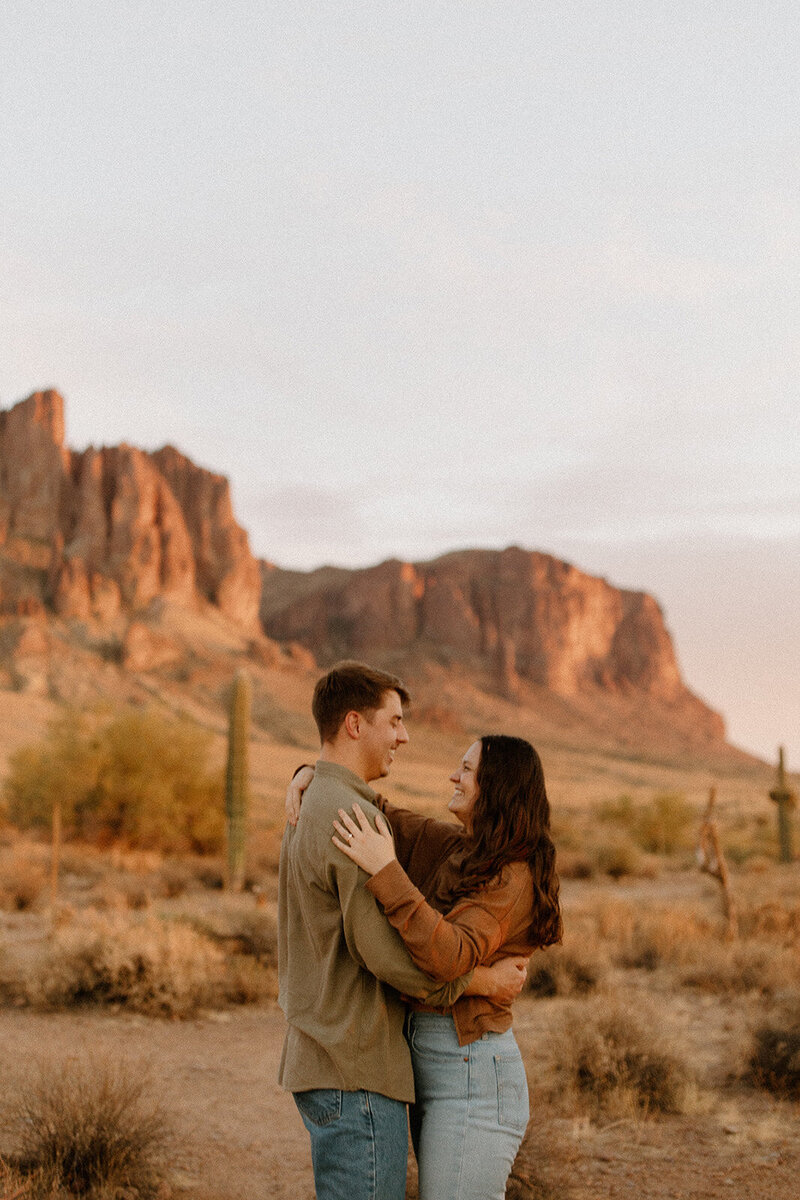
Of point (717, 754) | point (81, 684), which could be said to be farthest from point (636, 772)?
point (81, 684)

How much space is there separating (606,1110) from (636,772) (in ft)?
243

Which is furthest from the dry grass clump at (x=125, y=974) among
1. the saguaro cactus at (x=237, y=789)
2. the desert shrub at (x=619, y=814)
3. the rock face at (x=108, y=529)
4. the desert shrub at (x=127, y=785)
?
the rock face at (x=108, y=529)

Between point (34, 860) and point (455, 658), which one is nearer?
point (34, 860)

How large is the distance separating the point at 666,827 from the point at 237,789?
1763cm

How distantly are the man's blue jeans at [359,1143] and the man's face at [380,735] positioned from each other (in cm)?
85

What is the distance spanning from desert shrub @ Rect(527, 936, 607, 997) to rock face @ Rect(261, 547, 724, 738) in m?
93.8

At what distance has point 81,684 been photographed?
62000 mm

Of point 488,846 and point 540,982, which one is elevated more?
point 488,846

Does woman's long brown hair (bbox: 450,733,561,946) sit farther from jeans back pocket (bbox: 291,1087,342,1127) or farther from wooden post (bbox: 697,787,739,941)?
wooden post (bbox: 697,787,739,941)

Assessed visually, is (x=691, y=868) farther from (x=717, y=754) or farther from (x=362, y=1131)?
(x=717, y=754)

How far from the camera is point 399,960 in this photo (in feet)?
8.28

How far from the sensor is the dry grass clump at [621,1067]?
6539 millimetres

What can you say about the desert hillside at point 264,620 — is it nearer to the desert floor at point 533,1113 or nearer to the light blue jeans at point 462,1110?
the desert floor at point 533,1113

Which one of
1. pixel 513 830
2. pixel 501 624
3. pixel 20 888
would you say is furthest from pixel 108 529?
pixel 513 830
